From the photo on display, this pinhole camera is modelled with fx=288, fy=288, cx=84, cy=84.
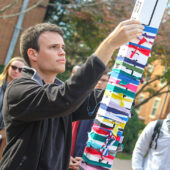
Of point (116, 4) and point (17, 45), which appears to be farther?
point (17, 45)

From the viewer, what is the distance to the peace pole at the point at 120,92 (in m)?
1.61

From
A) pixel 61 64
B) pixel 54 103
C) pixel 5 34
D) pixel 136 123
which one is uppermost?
pixel 5 34

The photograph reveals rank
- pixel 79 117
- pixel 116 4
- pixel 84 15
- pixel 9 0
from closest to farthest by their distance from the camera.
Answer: pixel 79 117, pixel 9 0, pixel 116 4, pixel 84 15

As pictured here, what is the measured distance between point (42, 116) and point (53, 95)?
0.15 meters

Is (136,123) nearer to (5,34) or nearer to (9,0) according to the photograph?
(9,0)

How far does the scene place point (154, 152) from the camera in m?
3.25

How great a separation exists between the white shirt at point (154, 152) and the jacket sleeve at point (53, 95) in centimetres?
197

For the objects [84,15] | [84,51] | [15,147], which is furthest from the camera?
[84,51]

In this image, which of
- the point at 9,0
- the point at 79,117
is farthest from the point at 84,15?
the point at 79,117

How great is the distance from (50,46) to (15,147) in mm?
702

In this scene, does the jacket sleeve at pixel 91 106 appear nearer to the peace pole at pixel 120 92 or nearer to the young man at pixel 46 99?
the young man at pixel 46 99

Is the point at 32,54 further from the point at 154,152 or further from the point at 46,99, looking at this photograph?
the point at 154,152

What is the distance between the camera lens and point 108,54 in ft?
4.93

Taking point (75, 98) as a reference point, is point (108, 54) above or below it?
above
